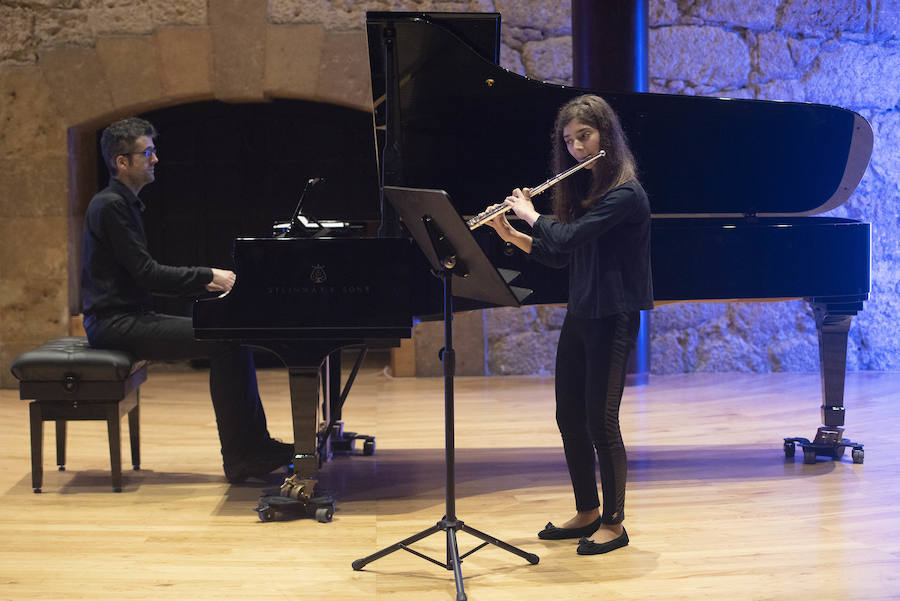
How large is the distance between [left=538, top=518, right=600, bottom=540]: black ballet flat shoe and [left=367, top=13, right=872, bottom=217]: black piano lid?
1.37 metres

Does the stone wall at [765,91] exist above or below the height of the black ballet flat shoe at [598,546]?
above

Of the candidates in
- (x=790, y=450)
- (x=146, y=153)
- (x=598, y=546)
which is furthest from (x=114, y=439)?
(x=790, y=450)

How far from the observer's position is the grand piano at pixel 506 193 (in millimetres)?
3344

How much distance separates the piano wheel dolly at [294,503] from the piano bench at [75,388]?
72cm

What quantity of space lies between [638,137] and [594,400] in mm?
1492

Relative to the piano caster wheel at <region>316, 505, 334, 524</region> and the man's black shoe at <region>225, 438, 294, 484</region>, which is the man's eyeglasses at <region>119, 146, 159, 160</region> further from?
the piano caster wheel at <region>316, 505, 334, 524</region>

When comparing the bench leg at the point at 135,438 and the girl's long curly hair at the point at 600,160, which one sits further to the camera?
the bench leg at the point at 135,438

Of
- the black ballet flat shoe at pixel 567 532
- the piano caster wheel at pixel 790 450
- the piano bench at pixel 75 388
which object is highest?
the piano bench at pixel 75 388

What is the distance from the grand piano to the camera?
3344mm

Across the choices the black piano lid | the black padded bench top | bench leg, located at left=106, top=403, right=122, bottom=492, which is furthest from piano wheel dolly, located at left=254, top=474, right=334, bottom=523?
the black piano lid

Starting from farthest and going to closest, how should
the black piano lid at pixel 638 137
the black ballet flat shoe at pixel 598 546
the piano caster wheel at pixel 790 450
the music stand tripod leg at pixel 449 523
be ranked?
the piano caster wheel at pixel 790 450 → the black piano lid at pixel 638 137 → the black ballet flat shoe at pixel 598 546 → the music stand tripod leg at pixel 449 523

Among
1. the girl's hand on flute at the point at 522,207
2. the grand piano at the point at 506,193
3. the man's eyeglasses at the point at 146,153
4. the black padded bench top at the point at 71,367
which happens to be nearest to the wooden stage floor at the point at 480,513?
the grand piano at the point at 506,193

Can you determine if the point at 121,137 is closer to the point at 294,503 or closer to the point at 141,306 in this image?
the point at 141,306

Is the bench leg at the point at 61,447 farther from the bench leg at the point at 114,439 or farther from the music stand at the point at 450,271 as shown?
the music stand at the point at 450,271
